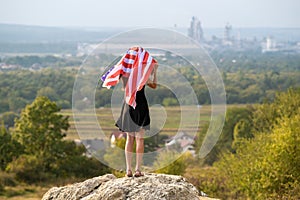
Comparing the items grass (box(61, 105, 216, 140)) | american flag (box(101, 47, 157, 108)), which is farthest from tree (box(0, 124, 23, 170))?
american flag (box(101, 47, 157, 108))

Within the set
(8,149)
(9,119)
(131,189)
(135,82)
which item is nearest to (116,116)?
(135,82)

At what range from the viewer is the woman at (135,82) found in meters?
9.03

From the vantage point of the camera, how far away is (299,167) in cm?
2031

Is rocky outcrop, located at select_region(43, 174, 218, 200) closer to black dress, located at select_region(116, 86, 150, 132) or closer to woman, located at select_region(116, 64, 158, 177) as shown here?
woman, located at select_region(116, 64, 158, 177)

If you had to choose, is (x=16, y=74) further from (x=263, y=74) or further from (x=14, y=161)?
(x=14, y=161)

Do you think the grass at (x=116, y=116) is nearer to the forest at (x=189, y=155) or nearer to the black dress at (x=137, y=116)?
the forest at (x=189, y=155)

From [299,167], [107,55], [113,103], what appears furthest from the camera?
[299,167]

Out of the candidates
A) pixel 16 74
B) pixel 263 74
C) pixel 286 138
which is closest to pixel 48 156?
pixel 286 138

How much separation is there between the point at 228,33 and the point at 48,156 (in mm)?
136003

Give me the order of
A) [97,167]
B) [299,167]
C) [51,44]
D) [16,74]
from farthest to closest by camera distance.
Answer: [51,44], [16,74], [97,167], [299,167]

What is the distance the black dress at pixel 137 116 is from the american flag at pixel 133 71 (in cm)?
14

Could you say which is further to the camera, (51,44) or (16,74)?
(51,44)

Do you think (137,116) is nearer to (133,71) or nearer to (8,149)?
(133,71)

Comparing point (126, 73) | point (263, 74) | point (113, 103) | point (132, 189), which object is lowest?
point (263, 74)
